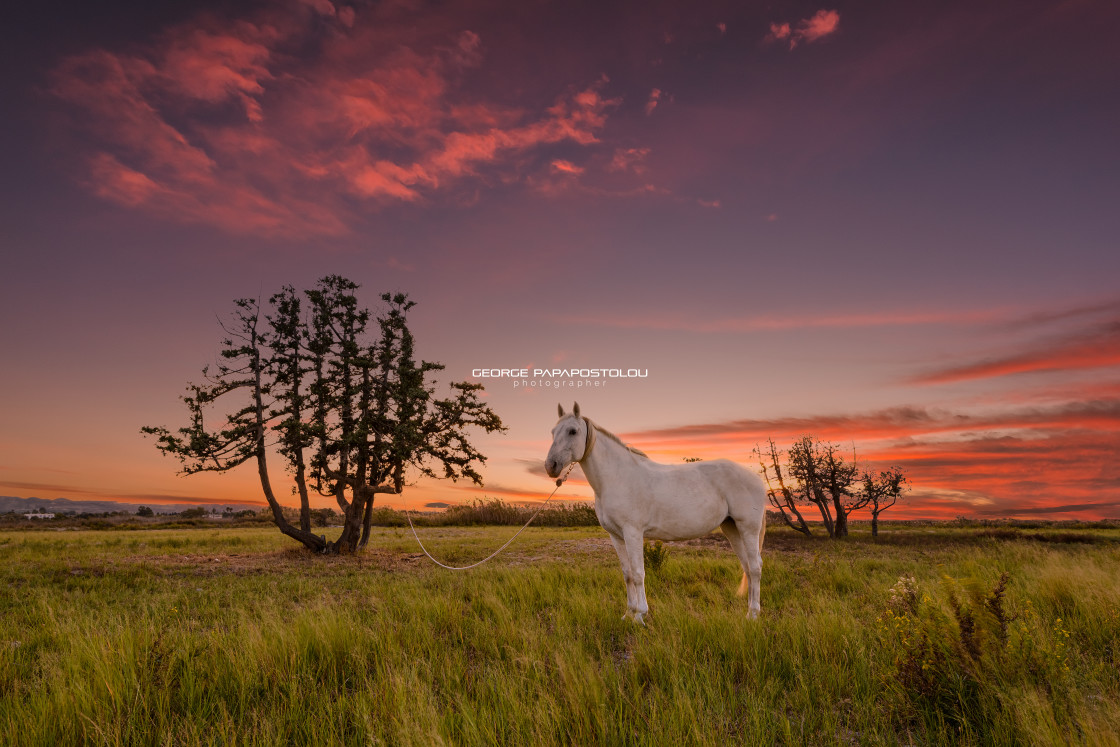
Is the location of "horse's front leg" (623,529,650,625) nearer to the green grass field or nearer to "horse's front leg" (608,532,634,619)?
"horse's front leg" (608,532,634,619)

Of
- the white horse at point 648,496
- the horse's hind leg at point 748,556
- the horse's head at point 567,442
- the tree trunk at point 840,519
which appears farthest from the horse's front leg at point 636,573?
the tree trunk at point 840,519

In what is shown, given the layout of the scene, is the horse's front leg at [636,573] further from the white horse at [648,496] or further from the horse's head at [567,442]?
the horse's head at [567,442]

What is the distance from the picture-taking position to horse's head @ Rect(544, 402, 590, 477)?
7.21 m

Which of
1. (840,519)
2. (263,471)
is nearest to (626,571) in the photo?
(263,471)

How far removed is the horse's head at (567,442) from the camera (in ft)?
23.7

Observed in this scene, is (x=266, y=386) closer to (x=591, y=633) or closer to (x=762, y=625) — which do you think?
(x=591, y=633)

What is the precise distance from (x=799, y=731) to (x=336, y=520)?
49.4 metres

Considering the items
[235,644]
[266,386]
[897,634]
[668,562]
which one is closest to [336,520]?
[266,386]

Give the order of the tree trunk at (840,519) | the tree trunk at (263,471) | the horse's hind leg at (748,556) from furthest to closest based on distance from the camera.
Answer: the tree trunk at (840,519), the tree trunk at (263,471), the horse's hind leg at (748,556)

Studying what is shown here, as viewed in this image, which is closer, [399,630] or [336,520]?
[399,630]

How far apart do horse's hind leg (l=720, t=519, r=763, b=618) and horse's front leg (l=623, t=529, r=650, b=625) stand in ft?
5.92

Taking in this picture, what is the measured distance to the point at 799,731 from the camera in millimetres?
3678

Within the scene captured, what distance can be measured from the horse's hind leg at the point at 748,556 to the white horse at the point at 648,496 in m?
0.02

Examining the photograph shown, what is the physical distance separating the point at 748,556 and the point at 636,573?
2.22 meters
